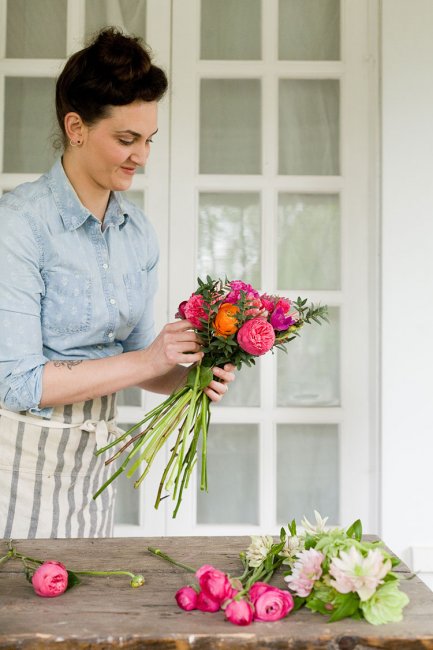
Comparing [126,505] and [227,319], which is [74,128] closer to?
[227,319]

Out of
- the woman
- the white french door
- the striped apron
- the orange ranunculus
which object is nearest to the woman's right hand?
the woman

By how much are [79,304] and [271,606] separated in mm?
894

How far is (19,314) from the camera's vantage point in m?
1.63

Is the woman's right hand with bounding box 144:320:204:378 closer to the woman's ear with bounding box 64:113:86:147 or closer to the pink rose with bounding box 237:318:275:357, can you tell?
the pink rose with bounding box 237:318:275:357

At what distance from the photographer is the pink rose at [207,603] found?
1.14 m

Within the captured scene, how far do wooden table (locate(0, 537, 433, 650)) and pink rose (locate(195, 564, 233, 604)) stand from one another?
0.03m

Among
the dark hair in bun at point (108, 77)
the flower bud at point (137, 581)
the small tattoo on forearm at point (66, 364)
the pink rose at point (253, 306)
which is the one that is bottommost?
the flower bud at point (137, 581)

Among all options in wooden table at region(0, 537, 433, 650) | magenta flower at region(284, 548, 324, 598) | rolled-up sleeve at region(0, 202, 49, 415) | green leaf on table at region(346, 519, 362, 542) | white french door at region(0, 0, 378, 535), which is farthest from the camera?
white french door at region(0, 0, 378, 535)

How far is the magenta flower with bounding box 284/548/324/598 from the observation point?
45.6 inches

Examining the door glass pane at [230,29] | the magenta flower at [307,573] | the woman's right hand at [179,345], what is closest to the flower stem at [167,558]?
the magenta flower at [307,573]

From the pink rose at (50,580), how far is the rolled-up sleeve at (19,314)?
1.68 ft

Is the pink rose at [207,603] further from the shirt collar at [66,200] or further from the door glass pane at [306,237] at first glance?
the door glass pane at [306,237]

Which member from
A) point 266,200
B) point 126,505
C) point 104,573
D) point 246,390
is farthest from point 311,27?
point 104,573

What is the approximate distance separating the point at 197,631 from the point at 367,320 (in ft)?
6.19
